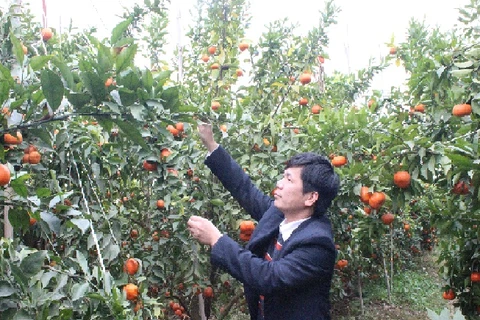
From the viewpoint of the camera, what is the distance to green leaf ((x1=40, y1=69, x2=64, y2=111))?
100cm

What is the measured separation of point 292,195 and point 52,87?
0.88 meters

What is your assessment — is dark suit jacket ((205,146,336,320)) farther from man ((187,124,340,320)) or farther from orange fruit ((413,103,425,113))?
orange fruit ((413,103,425,113))

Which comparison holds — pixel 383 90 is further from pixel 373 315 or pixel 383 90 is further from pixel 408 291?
pixel 408 291

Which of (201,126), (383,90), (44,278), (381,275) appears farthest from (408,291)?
(44,278)

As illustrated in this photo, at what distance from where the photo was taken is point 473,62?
2059mm

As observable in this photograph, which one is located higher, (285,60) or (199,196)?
(285,60)

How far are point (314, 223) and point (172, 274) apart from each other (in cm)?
159

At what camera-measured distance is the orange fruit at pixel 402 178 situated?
1.97 metres

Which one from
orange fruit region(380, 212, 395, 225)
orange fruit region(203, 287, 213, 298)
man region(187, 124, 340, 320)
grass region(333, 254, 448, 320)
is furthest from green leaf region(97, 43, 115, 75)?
grass region(333, 254, 448, 320)

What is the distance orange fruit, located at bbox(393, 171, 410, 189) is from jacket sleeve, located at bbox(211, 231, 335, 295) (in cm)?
66

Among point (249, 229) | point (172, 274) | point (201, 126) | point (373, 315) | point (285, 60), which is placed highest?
point (285, 60)

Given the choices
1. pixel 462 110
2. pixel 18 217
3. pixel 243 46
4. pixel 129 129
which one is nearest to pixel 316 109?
pixel 243 46

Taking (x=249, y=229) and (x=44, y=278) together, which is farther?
(x=249, y=229)

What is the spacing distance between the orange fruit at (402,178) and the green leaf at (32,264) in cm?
150
